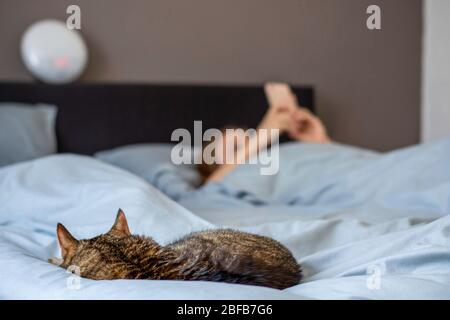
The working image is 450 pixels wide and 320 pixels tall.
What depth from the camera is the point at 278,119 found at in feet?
7.73

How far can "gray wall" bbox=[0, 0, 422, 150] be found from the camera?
4.26 feet

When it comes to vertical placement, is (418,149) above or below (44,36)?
below

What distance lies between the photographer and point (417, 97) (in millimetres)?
2713

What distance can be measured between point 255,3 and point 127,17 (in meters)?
0.43

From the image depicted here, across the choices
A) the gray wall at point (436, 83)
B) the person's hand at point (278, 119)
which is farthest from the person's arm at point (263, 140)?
the gray wall at point (436, 83)

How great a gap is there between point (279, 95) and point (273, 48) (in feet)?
1.37

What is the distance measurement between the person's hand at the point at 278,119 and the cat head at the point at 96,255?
1.60 metres

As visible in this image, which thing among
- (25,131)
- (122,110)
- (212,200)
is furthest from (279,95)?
(25,131)

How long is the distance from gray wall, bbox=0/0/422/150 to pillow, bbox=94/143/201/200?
15.3 inches

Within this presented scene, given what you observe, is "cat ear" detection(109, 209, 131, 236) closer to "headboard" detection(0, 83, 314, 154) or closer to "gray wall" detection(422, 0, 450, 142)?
"headboard" detection(0, 83, 314, 154)

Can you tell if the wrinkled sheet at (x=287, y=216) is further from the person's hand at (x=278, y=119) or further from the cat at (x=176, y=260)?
the person's hand at (x=278, y=119)

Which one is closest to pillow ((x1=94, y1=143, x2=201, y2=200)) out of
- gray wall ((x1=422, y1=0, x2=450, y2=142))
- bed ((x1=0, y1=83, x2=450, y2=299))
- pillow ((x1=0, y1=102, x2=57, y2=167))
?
bed ((x1=0, y1=83, x2=450, y2=299))
